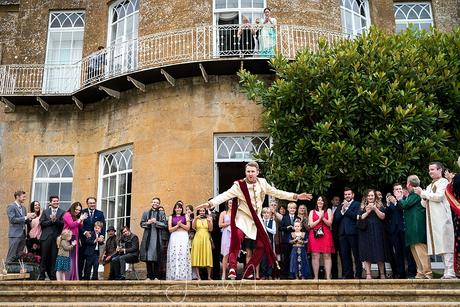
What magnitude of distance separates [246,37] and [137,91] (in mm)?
3525

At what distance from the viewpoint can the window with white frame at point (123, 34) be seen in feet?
49.2

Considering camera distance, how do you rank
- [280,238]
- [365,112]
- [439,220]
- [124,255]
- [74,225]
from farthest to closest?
1. [365,112]
2. [124,255]
3. [280,238]
4. [74,225]
5. [439,220]

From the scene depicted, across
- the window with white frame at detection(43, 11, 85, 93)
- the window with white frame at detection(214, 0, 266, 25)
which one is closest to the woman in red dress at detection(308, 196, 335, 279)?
the window with white frame at detection(214, 0, 266, 25)

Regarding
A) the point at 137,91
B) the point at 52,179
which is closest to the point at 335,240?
the point at 137,91

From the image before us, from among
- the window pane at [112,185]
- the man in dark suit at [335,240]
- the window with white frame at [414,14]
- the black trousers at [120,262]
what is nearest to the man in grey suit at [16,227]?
the black trousers at [120,262]

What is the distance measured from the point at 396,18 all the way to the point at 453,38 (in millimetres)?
4938

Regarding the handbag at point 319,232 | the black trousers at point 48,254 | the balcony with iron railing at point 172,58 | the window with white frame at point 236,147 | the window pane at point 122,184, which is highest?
the balcony with iron railing at point 172,58

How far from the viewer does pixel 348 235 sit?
32.0 ft

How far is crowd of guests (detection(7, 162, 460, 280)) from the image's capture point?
8.73 meters

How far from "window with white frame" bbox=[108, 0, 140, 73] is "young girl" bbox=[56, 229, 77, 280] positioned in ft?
20.3

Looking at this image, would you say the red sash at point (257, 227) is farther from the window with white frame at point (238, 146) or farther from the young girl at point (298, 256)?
the window with white frame at point (238, 146)

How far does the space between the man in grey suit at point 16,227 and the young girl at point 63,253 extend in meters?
0.98

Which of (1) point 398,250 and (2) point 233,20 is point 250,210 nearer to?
(1) point 398,250

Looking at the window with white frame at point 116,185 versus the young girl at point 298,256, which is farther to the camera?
the window with white frame at point 116,185
